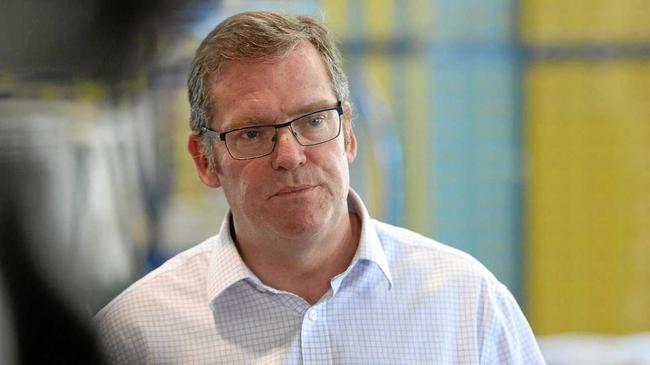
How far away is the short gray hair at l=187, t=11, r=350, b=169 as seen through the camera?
3.33 ft

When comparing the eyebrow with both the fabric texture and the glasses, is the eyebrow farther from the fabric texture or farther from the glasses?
the fabric texture

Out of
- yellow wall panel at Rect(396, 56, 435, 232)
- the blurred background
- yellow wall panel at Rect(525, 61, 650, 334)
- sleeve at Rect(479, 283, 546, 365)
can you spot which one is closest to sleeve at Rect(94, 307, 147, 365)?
sleeve at Rect(479, 283, 546, 365)

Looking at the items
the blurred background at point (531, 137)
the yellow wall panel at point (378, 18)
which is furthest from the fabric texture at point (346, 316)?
the yellow wall panel at point (378, 18)

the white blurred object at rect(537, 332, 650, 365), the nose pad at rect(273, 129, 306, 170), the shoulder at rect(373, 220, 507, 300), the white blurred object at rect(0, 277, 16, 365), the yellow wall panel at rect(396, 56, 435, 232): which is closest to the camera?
the white blurred object at rect(0, 277, 16, 365)

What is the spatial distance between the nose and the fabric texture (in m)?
0.15

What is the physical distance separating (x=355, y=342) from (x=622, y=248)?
3.63 m

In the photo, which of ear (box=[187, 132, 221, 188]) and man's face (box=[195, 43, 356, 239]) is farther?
ear (box=[187, 132, 221, 188])

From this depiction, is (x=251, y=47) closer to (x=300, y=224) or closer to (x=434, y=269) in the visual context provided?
(x=300, y=224)

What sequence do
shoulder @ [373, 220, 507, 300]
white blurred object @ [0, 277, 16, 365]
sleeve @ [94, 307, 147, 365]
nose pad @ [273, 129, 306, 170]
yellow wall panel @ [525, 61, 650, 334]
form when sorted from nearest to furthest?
white blurred object @ [0, 277, 16, 365] < sleeve @ [94, 307, 147, 365] < nose pad @ [273, 129, 306, 170] < shoulder @ [373, 220, 507, 300] < yellow wall panel @ [525, 61, 650, 334]

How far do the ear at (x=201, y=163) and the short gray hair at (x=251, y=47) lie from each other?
1 cm

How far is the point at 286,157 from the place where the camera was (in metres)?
0.96

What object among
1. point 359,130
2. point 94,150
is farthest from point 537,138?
point 94,150

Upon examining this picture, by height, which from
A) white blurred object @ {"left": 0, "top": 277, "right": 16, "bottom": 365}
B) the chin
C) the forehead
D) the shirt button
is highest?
the forehead

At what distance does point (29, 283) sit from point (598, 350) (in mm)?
3436
